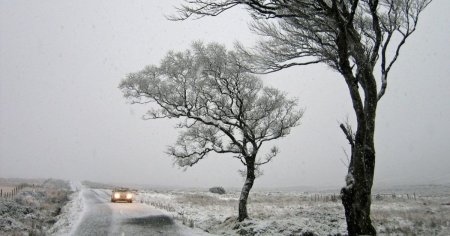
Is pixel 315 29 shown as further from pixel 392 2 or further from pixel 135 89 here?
pixel 135 89

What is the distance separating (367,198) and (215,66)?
1003 centimetres

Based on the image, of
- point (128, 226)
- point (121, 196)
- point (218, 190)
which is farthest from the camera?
point (218, 190)

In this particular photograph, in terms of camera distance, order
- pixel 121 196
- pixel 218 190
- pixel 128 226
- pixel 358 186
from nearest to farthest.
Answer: pixel 358 186, pixel 128 226, pixel 121 196, pixel 218 190

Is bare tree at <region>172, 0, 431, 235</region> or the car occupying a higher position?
bare tree at <region>172, 0, 431, 235</region>

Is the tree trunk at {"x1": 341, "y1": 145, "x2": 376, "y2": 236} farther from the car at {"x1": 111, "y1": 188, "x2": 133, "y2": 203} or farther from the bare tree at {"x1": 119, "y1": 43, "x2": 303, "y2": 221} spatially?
the car at {"x1": 111, "y1": 188, "x2": 133, "y2": 203}

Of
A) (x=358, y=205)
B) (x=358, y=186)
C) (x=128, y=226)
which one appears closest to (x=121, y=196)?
(x=128, y=226)

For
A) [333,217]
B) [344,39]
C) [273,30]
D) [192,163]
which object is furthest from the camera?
[192,163]

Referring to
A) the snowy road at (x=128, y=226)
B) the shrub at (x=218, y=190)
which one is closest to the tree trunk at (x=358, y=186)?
the snowy road at (x=128, y=226)

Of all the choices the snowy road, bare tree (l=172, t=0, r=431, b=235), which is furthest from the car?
bare tree (l=172, t=0, r=431, b=235)

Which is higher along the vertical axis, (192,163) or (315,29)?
(315,29)

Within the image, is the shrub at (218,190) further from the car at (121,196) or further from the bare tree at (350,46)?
Answer: the bare tree at (350,46)

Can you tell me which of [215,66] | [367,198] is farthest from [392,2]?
[215,66]

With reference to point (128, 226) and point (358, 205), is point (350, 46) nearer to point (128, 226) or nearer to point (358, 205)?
point (358, 205)

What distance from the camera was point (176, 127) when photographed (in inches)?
771
